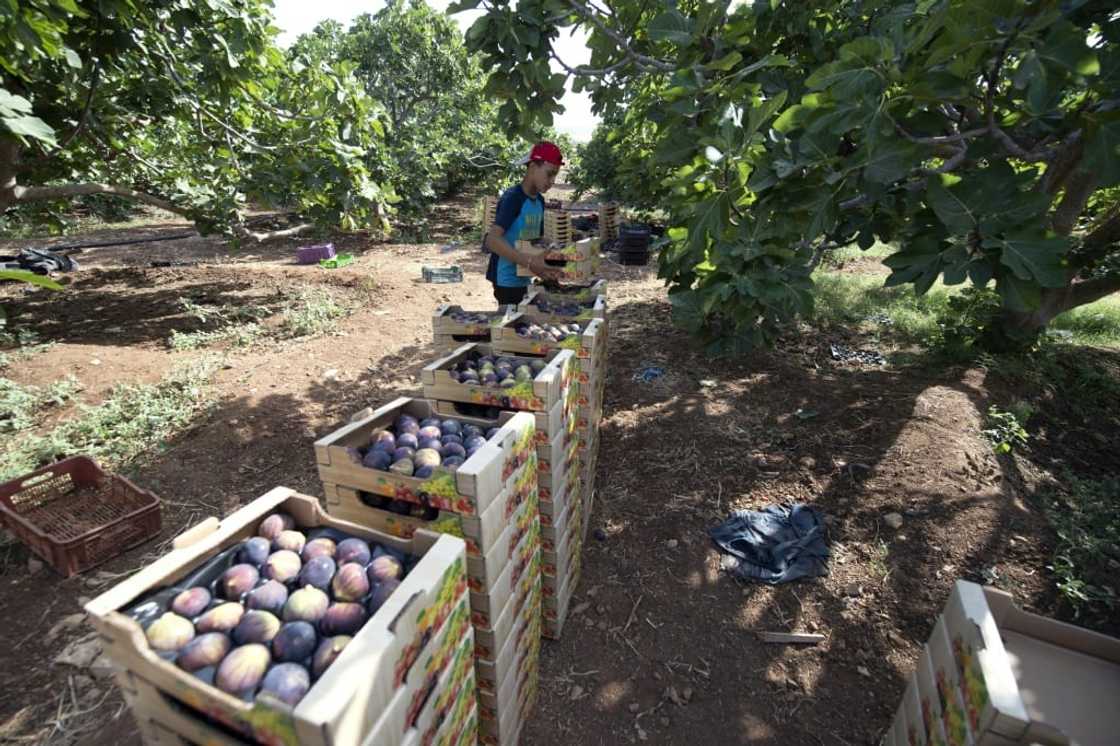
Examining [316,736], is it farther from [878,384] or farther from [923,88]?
[878,384]

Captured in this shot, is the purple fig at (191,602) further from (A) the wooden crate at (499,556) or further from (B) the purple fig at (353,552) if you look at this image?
(A) the wooden crate at (499,556)

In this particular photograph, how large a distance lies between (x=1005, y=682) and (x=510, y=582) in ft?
5.07

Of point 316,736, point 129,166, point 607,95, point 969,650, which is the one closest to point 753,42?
point 607,95

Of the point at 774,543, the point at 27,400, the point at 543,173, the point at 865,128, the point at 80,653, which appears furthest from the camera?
the point at 27,400

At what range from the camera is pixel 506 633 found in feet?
6.54

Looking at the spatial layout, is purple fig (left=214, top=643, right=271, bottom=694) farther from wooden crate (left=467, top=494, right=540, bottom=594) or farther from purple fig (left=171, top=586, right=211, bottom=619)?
wooden crate (left=467, top=494, right=540, bottom=594)

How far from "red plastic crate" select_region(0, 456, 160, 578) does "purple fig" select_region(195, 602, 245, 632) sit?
2487 millimetres

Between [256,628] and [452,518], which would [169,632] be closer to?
[256,628]

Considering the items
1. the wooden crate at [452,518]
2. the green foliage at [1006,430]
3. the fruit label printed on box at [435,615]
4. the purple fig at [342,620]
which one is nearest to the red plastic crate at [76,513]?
the wooden crate at [452,518]

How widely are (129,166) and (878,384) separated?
40.3ft

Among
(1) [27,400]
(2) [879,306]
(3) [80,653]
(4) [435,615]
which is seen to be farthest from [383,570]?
(2) [879,306]

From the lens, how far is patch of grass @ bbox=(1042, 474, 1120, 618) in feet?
9.12

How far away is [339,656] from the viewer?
3.63 feet

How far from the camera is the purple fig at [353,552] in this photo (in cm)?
152
